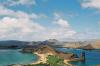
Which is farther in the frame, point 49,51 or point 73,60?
point 49,51

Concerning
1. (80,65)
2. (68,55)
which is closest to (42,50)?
(68,55)

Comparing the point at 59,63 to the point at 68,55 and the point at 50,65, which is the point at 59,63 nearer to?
the point at 50,65

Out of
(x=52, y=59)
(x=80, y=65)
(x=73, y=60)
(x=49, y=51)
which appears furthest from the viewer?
(x=49, y=51)

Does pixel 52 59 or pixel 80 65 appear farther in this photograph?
pixel 80 65

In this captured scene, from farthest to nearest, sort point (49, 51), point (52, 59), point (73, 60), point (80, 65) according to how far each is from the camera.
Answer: point (49, 51) < point (73, 60) < point (80, 65) < point (52, 59)

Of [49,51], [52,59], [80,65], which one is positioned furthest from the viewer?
[49,51]

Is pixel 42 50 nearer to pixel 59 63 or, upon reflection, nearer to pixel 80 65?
pixel 80 65

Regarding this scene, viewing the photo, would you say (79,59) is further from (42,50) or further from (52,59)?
(52,59)

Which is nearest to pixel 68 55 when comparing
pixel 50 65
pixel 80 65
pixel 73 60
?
pixel 73 60

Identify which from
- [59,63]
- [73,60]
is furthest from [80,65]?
[59,63]
